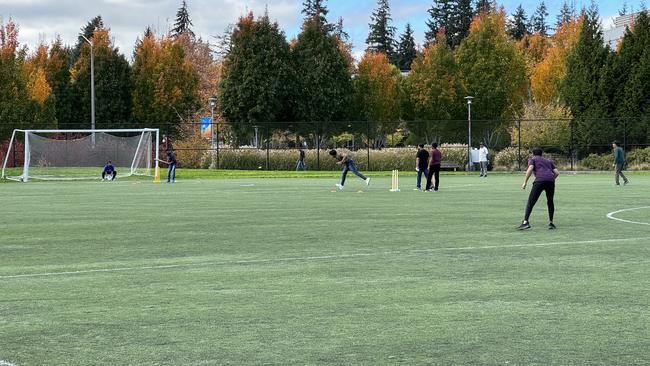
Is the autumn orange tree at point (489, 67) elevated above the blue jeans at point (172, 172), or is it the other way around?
the autumn orange tree at point (489, 67)

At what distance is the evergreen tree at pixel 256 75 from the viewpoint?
222ft

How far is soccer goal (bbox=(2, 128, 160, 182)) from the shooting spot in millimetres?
52469

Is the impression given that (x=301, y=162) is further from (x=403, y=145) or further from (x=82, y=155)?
(x=82, y=155)

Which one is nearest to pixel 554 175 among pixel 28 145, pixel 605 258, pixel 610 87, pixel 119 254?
pixel 605 258

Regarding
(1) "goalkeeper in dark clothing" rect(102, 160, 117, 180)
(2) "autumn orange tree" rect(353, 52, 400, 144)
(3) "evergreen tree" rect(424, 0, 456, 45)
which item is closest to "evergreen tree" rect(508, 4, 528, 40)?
(3) "evergreen tree" rect(424, 0, 456, 45)

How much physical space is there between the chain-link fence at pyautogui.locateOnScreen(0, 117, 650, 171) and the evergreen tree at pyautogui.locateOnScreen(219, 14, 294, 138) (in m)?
1.95

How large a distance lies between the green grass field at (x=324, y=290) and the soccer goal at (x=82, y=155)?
100 feet

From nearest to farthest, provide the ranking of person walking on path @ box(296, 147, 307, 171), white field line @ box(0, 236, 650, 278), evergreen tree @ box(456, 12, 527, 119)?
white field line @ box(0, 236, 650, 278), person walking on path @ box(296, 147, 307, 171), evergreen tree @ box(456, 12, 527, 119)

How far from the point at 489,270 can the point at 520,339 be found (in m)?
4.54

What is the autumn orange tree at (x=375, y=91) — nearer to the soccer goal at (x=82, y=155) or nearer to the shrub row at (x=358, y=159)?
the shrub row at (x=358, y=159)

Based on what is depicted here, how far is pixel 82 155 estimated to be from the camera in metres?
56.3

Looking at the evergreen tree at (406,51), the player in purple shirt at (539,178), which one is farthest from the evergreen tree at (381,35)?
the player in purple shirt at (539,178)

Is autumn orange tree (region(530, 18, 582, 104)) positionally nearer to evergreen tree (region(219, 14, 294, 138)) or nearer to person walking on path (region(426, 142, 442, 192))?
evergreen tree (region(219, 14, 294, 138))

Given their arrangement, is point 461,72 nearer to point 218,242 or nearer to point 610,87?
point 610,87
